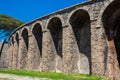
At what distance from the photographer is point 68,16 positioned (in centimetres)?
1486

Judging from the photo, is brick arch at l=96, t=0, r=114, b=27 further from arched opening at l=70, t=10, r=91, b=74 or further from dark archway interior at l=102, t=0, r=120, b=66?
arched opening at l=70, t=10, r=91, b=74

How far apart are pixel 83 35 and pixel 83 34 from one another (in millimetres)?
66

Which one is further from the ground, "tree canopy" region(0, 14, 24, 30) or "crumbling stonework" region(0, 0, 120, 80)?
"tree canopy" region(0, 14, 24, 30)

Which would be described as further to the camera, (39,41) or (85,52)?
(39,41)

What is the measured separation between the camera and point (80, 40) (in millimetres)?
15242

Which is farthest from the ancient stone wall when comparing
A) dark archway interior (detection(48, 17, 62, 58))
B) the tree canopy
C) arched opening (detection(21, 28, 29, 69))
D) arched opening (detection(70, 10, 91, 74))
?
arched opening (detection(70, 10, 91, 74))

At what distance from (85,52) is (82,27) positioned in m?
1.69

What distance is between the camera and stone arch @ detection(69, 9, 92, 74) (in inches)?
569

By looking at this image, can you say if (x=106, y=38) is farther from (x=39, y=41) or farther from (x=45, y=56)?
(x=39, y=41)

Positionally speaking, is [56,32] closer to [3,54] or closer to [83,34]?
[83,34]

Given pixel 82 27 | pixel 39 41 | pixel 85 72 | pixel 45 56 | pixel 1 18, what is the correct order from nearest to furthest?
pixel 85 72 < pixel 82 27 < pixel 45 56 < pixel 39 41 < pixel 1 18

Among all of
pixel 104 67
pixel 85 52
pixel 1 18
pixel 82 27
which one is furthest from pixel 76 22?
pixel 1 18

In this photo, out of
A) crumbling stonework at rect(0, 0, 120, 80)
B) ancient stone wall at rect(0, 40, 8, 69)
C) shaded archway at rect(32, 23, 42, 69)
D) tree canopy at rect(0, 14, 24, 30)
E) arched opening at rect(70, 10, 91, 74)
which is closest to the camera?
crumbling stonework at rect(0, 0, 120, 80)

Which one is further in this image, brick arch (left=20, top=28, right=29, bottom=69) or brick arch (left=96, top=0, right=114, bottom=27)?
brick arch (left=20, top=28, right=29, bottom=69)
